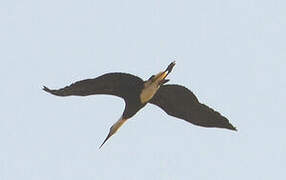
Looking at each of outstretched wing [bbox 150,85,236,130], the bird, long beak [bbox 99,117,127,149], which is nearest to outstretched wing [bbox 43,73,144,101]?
the bird

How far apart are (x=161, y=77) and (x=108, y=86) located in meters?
1.09

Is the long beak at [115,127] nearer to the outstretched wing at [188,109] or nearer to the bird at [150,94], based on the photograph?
the bird at [150,94]

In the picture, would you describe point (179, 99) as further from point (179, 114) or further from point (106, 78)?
point (106, 78)

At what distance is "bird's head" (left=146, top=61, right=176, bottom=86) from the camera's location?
21.4 meters

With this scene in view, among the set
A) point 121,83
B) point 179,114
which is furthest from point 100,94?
point 179,114

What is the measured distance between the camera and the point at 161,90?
2248 cm

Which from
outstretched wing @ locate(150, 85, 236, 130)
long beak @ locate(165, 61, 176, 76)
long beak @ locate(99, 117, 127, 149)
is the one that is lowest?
long beak @ locate(99, 117, 127, 149)

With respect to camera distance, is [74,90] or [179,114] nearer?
[74,90]

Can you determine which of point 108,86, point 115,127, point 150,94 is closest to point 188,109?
point 150,94

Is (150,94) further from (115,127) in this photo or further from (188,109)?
(188,109)

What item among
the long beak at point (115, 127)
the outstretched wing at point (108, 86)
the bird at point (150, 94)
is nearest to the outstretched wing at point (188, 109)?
the bird at point (150, 94)

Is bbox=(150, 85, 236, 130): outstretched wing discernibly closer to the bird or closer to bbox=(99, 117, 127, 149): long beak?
the bird

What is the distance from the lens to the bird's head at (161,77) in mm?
21367

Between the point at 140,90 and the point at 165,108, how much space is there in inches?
57.3
